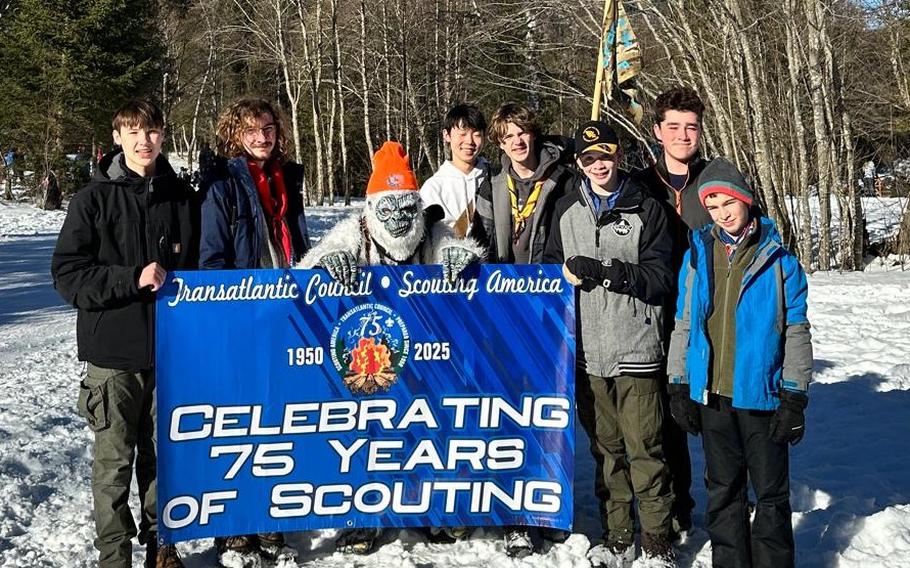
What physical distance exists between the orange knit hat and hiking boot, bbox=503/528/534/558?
183 cm

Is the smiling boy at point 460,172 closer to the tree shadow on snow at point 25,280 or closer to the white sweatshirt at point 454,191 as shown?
the white sweatshirt at point 454,191

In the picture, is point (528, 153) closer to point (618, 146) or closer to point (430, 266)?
point (618, 146)

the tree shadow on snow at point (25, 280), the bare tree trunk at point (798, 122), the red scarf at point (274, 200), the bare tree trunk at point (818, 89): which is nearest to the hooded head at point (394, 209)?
the red scarf at point (274, 200)

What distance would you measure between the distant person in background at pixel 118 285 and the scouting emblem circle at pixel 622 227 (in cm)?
207

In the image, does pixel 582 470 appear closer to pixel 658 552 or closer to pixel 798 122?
pixel 658 552

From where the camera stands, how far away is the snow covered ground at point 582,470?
12.7 ft

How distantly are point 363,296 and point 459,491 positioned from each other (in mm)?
1096

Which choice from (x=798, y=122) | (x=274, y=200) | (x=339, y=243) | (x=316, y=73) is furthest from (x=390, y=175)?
(x=316, y=73)

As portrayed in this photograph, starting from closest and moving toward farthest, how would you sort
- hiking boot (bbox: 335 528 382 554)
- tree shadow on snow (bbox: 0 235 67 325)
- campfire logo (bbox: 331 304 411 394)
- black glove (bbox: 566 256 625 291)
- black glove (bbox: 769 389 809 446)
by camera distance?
black glove (bbox: 769 389 809 446), black glove (bbox: 566 256 625 291), campfire logo (bbox: 331 304 411 394), hiking boot (bbox: 335 528 382 554), tree shadow on snow (bbox: 0 235 67 325)

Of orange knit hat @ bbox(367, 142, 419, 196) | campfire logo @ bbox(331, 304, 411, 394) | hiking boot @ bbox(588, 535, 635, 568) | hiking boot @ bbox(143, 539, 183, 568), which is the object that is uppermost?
orange knit hat @ bbox(367, 142, 419, 196)

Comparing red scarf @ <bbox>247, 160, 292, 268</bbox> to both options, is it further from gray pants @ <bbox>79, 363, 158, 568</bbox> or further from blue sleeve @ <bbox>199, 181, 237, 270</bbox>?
gray pants @ <bbox>79, 363, 158, 568</bbox>

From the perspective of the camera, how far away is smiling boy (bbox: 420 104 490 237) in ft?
15.2

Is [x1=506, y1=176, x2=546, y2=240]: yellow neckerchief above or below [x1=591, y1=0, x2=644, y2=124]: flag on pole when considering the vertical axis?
below

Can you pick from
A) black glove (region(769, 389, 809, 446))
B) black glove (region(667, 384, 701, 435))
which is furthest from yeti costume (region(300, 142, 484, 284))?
black glove (region(769, 389, 809, 446))
